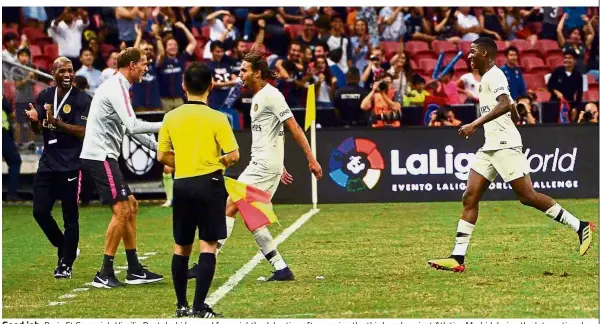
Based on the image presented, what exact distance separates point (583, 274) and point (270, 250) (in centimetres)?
281

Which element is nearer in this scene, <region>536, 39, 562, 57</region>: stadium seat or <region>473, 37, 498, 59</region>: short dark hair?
<region>473, 37, 498, 59</region>: short dark hair

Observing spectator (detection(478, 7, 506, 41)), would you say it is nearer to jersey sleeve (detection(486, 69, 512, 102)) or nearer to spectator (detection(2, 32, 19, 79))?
spectator (detection(2, 32, 19, 79))

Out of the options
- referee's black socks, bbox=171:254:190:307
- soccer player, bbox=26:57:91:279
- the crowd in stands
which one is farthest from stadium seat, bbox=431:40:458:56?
referee's black socks, bbox=171:254:190:307

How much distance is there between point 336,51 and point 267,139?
12.0m

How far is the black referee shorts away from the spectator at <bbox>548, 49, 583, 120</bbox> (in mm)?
14790

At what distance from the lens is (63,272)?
12008 millimetres

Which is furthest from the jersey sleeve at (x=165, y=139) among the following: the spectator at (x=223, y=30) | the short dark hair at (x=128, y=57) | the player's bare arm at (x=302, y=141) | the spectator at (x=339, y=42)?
the spectator at (x=339, y=42)

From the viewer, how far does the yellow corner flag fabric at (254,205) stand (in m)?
10.2

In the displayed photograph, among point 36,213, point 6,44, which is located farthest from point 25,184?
point 36,213

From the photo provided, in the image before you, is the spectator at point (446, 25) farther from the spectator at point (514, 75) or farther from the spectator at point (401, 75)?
the spectator at point (514, 75)

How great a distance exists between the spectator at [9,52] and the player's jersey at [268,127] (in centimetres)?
1055

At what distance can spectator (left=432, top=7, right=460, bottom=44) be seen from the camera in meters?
25.8

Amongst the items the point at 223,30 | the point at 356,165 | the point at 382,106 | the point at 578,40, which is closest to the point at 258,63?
the point at 356,165
